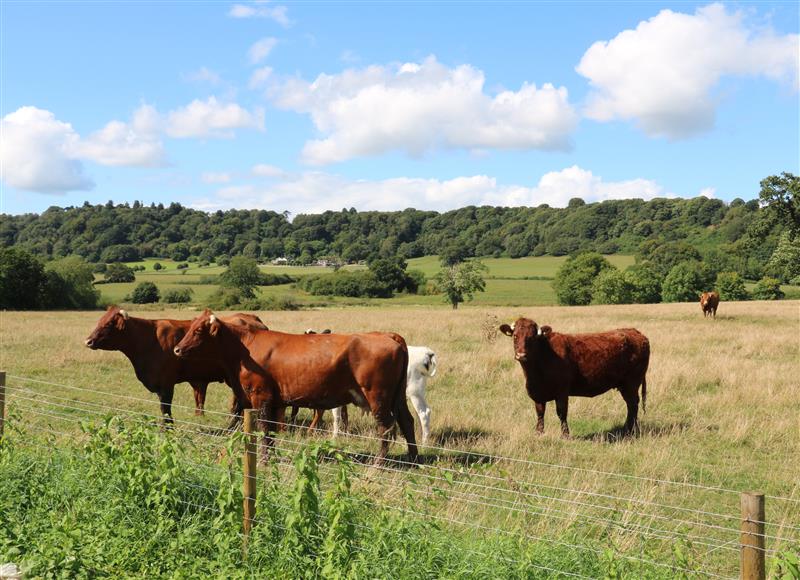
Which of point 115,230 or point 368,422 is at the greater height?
point 115,230

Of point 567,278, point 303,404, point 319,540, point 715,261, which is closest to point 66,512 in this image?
point 319,540

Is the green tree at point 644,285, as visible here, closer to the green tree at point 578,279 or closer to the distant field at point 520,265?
the green tree at point 578,279

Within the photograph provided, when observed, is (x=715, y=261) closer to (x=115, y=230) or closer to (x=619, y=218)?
(x=619, y=218)

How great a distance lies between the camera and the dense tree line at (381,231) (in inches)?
4641

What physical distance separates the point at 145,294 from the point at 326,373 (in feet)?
227

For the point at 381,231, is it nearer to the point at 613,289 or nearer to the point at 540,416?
the point at 613,289

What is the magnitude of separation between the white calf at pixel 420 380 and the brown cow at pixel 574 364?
134 cm

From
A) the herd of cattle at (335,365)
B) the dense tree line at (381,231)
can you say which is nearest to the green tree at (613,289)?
the dense tree line at (381,231)

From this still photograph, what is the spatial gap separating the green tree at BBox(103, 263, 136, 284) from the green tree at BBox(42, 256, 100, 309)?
2233 cm

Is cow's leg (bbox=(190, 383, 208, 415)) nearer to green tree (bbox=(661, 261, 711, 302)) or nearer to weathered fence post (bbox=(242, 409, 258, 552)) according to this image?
weathered fence post (bbox=(242, 409, 258, 552))

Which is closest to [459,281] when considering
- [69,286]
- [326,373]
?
[69,286]

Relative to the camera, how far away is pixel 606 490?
7.39 meters

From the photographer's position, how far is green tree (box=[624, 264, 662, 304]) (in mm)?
77625

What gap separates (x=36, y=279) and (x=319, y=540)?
66882 mm
